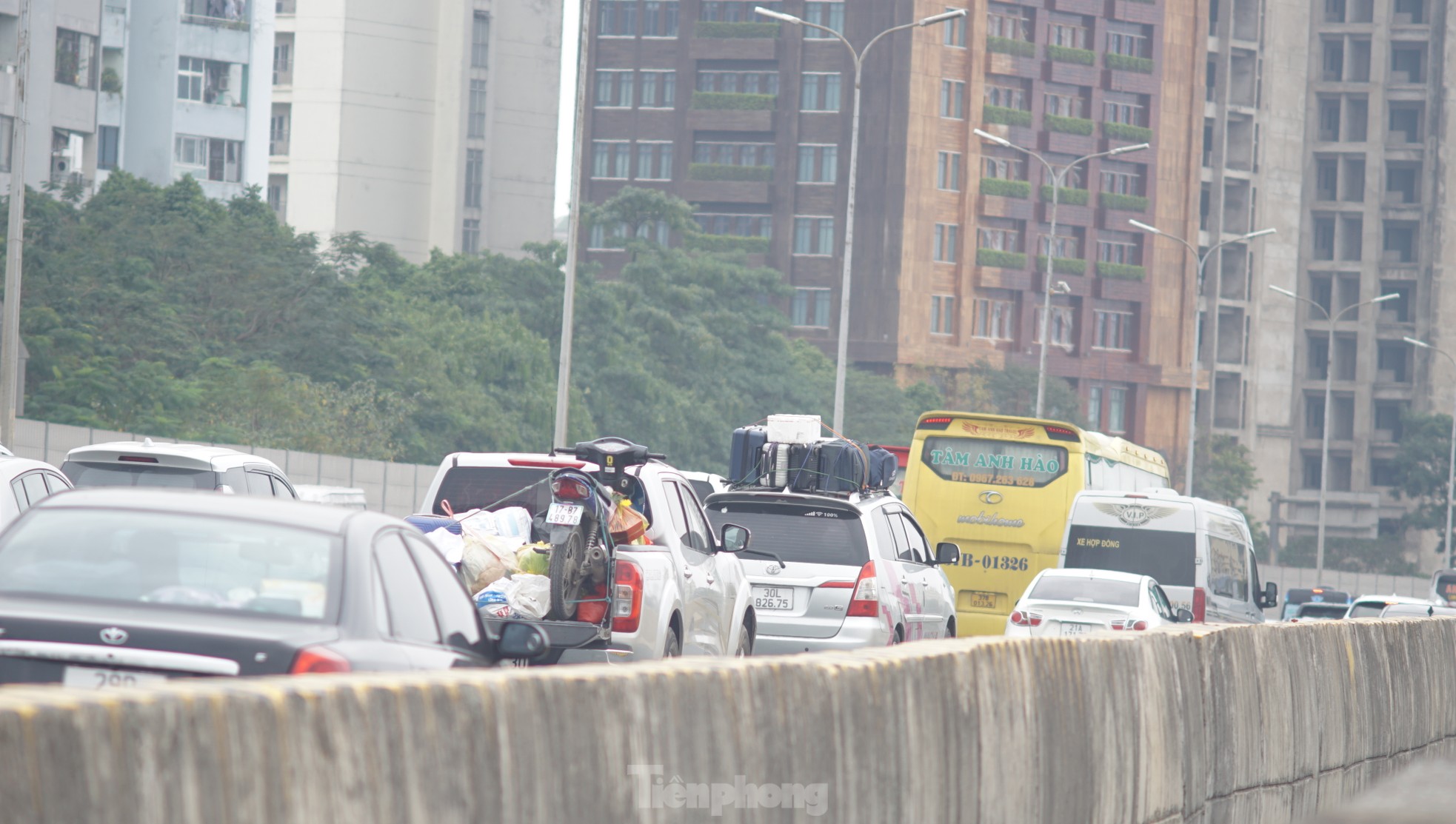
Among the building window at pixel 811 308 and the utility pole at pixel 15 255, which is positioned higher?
the building window at pixel 811 308

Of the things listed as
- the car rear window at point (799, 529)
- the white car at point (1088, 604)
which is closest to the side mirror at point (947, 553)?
the car rear window at point (799, 529)

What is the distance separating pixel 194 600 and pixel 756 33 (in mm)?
100618

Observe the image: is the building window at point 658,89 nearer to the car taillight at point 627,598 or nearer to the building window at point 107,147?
the building window at point 107,147

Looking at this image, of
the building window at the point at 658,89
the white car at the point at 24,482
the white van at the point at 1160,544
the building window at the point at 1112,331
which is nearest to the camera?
the white car at the point at 24,482

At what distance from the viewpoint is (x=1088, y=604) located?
2162cm

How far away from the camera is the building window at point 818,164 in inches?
4141

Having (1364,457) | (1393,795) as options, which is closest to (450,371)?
(1393,795)

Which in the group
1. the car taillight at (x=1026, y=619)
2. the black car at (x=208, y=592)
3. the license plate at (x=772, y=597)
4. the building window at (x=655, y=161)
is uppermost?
the building window at (x=655, y=161)

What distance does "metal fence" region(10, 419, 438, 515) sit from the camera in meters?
34.8

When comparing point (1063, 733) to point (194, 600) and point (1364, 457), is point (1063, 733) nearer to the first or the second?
point (194, 600)

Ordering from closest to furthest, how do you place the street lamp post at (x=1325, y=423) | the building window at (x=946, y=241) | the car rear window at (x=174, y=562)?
the car rear window at (x=174, y=562) < the street lamp post at (x=1325, y=423) < the building window at (x=946, y=241)

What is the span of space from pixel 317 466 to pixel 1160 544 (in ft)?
64.8

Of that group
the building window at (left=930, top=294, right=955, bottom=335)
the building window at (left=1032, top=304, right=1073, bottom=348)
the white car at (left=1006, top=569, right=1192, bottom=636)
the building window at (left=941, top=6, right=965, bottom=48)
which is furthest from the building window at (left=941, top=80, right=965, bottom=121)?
the white car at (left=1006, top=569, right=1192, bottom=636)

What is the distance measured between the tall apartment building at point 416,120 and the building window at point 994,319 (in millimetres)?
22448
